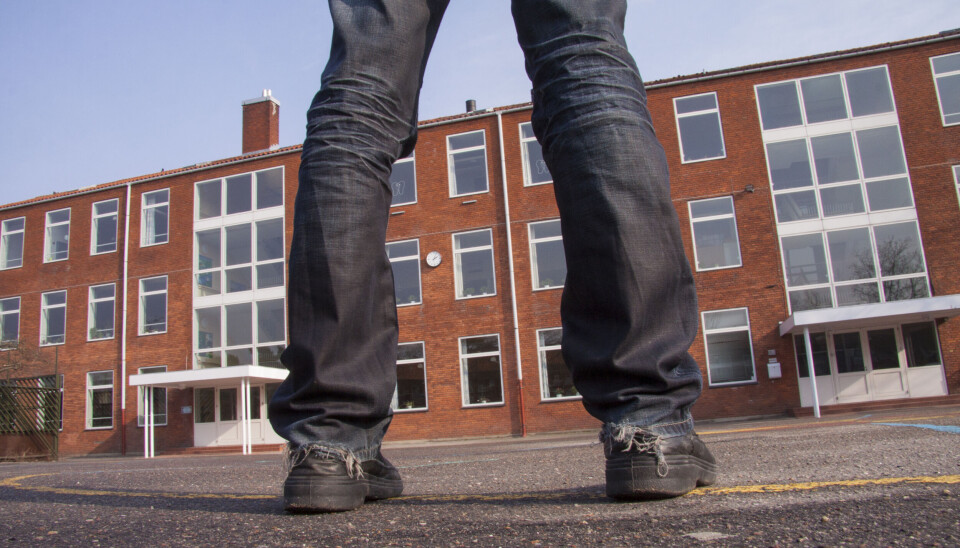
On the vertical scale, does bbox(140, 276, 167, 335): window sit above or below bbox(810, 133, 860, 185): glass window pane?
below

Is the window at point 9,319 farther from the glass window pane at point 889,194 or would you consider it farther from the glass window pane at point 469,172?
the glass window pane at point 889,194

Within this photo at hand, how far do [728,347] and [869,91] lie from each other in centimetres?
872

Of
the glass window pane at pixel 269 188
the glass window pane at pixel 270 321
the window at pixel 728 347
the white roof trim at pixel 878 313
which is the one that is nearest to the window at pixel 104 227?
the glass window pane at pixel 269 188

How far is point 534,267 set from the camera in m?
22.2

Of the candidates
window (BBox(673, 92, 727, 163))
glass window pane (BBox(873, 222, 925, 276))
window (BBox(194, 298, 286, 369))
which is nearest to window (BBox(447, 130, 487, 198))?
window (BBox(673, 92, 727, 163))

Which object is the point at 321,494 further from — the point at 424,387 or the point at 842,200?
the point at 842,200

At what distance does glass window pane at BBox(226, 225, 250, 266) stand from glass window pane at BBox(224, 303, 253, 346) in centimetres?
172

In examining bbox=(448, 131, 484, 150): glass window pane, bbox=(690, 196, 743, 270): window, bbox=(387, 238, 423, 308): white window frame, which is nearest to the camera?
bbox=(690, 196, 743, 270): window

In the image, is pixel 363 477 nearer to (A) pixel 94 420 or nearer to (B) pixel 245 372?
(B) pixel 245 372

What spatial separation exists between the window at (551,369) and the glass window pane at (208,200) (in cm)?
1320

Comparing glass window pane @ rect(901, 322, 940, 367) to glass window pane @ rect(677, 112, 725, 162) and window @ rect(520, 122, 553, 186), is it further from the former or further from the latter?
window @ rect(520, 122, 553, 186)

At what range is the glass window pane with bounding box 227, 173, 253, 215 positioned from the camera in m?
26.2

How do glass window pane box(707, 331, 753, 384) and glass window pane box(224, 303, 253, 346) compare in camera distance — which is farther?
glass window pane box(224, 303, 253, 346)

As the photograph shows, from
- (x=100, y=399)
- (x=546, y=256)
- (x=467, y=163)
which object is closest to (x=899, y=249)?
(x=546, y=256)
